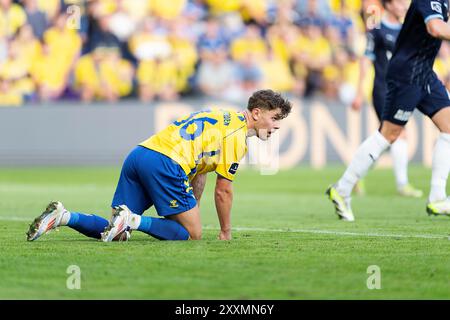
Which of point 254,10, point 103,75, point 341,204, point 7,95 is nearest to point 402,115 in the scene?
point 341,204

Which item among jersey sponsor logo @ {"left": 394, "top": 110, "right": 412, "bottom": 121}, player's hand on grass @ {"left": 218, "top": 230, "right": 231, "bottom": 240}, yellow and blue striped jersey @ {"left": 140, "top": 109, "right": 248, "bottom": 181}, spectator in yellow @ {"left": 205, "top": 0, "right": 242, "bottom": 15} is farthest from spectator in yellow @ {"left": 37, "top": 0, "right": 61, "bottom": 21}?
player's hand on grass @ {"left": 218, "top": 230, "right": 231, "bottom": 240}

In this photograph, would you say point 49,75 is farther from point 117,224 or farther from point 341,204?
point 117,224

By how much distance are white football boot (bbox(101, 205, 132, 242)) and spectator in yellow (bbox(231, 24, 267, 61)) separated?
49.2ft

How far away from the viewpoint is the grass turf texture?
5.70 m

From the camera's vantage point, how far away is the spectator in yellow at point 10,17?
20.6 meters

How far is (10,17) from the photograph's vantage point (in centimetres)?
2072

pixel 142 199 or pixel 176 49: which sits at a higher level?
pixel 176 49

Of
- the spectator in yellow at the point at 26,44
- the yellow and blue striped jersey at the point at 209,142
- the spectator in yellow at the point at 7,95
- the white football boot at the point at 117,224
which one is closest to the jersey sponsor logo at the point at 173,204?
the yellow and blue striped jersey at the point at 209,142

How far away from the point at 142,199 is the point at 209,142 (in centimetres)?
79

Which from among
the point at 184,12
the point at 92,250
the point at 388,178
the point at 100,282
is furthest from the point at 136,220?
the point at 184,12
